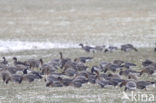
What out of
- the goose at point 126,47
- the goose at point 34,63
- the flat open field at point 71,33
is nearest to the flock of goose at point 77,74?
the goose at point 34,63

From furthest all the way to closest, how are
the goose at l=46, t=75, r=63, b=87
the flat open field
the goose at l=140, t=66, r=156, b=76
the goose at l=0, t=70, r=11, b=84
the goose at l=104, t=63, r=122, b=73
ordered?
the goose at l=104, t=63, r=122, b=73 → the goose at l=140, t=66, r=156, b=76 → the goose at l=0, t=70, r=11, b=84 → the goose at l=46, t=75, r=63, b=87 → the flat open field

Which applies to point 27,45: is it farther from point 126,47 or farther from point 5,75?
point 5,75

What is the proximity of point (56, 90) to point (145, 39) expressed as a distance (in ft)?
38.7

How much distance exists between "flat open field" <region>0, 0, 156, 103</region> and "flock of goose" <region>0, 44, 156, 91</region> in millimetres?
217

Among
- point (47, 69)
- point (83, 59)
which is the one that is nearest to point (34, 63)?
point (47, 69)

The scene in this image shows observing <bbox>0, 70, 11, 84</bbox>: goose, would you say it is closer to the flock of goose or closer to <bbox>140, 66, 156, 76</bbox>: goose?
the flock of goose

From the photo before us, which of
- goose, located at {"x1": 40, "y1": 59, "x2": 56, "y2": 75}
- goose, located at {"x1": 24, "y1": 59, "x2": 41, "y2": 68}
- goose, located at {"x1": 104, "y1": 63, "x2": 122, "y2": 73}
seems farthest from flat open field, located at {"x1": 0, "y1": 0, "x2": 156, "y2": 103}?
goose, located at {"x1": 24, "y1": 59, "x2": 41, "y2": 68}

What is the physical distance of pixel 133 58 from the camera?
19.4 meters

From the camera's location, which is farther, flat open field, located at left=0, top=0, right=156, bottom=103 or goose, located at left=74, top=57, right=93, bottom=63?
goose, located at left=74, top=57, right=93, bottom=63

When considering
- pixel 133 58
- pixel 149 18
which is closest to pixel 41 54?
pixel 133 58

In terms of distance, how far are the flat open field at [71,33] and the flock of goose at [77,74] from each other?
22 cm

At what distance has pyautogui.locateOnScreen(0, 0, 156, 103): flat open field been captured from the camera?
520 inches

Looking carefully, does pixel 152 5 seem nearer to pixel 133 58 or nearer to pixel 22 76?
pixel 133 58

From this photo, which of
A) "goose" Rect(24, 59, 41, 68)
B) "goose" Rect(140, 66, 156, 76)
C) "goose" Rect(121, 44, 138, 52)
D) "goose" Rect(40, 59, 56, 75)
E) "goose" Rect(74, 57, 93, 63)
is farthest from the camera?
"goose" Rect(121, 44, 138, 52)
